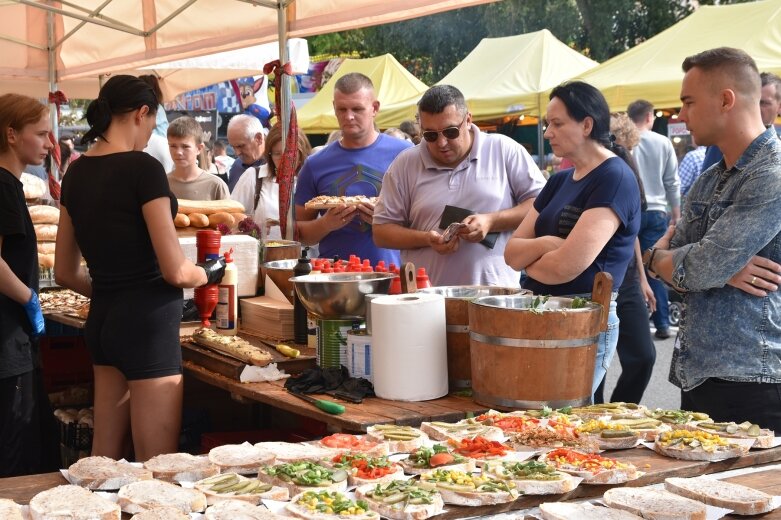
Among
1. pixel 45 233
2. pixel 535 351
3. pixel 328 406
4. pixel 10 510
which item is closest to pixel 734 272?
pixel 535 351

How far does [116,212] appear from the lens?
11.7 ft

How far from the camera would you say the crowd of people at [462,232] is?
10.3ft

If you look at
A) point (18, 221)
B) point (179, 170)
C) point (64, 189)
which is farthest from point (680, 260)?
point (179, 170)

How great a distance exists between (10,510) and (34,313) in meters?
2.14

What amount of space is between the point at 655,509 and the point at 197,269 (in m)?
2.13

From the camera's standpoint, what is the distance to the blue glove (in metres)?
4.16

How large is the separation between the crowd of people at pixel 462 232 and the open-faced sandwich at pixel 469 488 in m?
1.21

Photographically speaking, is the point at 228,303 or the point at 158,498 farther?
the point at 228,303

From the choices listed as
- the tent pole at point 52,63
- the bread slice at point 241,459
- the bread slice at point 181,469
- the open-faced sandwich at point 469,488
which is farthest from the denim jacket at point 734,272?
the tent pole at point 52,63

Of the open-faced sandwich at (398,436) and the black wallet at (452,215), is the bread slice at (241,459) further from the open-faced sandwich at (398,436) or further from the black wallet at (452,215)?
the black wallet at (452,215)

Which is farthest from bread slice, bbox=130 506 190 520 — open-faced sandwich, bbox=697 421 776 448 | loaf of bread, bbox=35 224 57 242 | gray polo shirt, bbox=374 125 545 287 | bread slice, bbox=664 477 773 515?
loaf of bread, bbox=35 224 57 242

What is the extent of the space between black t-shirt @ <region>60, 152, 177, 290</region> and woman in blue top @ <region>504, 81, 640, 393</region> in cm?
138

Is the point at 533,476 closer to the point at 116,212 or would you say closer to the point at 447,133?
the point at 116,212

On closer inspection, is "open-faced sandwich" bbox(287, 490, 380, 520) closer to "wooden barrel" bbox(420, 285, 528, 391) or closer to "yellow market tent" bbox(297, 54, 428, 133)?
"wooden barrel" bbox(420, 285, 528, 391)
